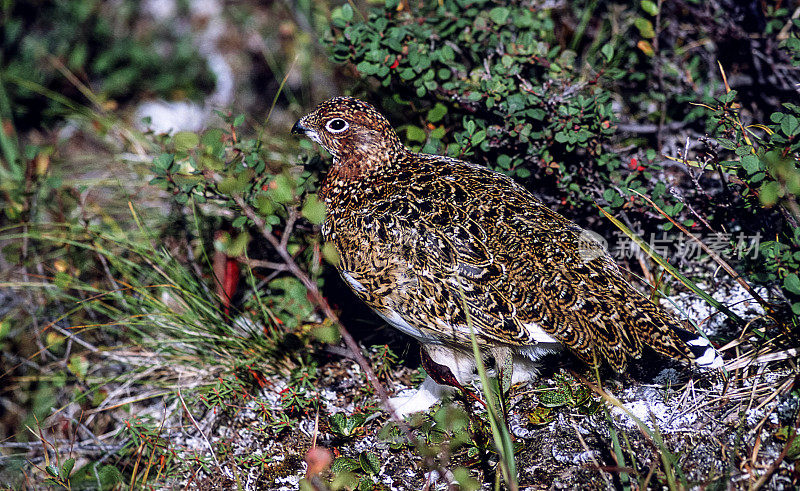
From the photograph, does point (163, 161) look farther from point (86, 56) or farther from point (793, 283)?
point (86, 56)

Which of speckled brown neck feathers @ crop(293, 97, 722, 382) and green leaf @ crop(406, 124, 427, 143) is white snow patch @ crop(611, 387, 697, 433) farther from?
green leaf @ crop(406, 124, 427, 143)

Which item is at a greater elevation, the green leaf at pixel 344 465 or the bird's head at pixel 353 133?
the bird's head at pixel 353 133

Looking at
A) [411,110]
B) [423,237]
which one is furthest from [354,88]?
[423,237]

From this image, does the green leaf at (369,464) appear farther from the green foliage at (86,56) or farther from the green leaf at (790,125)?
the green foliage at (86,56)

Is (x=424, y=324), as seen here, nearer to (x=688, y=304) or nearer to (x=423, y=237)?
(x=423, y=237)

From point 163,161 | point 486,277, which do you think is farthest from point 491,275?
point 163,161

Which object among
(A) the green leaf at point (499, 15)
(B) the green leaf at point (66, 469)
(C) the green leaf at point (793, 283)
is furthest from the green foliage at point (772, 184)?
(B) the green leaf at point (66, 469)

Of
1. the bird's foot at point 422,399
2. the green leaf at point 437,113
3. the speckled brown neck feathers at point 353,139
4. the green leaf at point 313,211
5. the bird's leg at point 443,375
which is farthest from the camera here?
the green leaf at point 437,113
